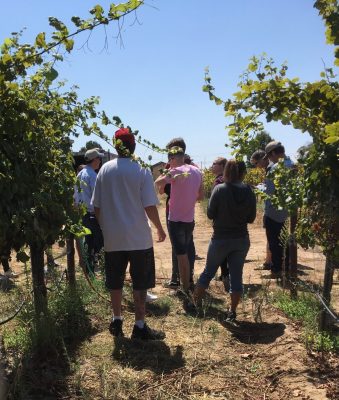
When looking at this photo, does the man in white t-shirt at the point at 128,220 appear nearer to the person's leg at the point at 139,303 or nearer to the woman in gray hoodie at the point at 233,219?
the person's leg at the point at 139,303

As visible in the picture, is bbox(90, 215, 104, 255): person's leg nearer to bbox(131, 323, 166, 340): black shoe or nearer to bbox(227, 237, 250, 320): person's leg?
bbox(227, 237, 250, 320): person's leg

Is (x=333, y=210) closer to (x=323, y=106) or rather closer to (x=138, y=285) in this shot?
(x=323, y=106)

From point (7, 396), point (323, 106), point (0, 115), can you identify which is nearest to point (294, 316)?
point (323, 106)

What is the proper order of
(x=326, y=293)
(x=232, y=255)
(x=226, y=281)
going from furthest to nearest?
(x=226, y=281) < (x=232, y=255) < (x=326, y=293)

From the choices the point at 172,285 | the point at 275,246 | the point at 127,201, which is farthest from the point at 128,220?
the point at 275,246

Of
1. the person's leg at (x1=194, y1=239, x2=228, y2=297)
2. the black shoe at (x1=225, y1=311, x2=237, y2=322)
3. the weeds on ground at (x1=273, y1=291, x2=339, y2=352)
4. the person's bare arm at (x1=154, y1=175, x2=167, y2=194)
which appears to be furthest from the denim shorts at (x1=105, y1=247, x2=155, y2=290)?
the person's bare arm at (x1=154, y1=175, x2=167, y2=194)

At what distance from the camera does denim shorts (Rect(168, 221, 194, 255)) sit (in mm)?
5484

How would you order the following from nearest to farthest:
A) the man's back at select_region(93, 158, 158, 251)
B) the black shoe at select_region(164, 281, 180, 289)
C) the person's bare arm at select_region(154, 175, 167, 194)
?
the man's back at select_region(93, 158, 158, 251) < the person's bare arm at select_region(154, 175, 167, 194) < the black shoe at select_region(164, 281, 180, 289)

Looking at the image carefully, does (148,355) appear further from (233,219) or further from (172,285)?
(172,285)

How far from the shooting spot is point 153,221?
413 centimetres

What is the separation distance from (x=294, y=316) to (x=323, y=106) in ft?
7.89

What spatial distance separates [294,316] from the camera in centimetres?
471

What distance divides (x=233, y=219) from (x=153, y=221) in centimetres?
92

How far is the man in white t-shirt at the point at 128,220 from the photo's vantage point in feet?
13.3
